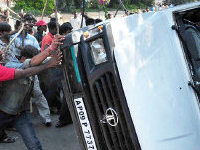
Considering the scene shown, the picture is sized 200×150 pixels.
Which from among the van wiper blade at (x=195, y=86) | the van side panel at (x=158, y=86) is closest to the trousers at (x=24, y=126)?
the van side panel at (x=158, y=86)

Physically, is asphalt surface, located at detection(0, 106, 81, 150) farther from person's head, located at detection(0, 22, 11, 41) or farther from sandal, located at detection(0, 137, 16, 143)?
person's head, located at detection(0, 22, 11, 41)

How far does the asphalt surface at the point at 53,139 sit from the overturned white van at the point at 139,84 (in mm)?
1982

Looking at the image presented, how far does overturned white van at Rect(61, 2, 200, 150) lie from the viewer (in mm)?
2664

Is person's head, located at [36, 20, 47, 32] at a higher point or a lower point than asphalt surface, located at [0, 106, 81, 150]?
higher

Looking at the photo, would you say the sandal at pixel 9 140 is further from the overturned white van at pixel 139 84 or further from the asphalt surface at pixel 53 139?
the overturned white van at pixel 139 84

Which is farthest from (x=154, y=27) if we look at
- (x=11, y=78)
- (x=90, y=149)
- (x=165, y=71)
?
(x=11, y=78)

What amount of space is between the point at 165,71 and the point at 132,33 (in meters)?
0.49

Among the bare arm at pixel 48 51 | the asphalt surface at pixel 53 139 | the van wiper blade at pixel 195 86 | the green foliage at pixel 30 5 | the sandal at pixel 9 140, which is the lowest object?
the asphalt surface at pixel 53 139

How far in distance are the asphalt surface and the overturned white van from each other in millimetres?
1982

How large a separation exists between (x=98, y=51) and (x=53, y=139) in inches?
112

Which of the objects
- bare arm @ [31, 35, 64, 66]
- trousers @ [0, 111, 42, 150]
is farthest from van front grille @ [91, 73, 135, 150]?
trousers @ [0, 111, 42, 150]

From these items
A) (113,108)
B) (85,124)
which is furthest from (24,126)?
(113,108)

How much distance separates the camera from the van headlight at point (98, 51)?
3030mm

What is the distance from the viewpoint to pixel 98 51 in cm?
309
